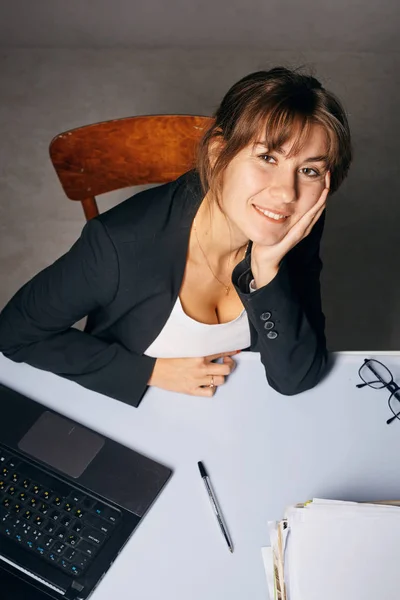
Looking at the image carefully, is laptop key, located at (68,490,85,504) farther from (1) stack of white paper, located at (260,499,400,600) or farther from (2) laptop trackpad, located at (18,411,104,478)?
(1) stack of white paper, located at (260,499,400,600)

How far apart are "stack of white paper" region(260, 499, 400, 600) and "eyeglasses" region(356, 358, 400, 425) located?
238mm

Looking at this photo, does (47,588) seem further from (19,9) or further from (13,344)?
(19,9)

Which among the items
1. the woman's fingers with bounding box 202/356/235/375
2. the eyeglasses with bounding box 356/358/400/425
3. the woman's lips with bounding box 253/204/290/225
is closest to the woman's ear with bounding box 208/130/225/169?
the woman's lips with bounding box 253/204/290/225

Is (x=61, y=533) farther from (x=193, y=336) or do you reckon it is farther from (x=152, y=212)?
(x=152, y=212)

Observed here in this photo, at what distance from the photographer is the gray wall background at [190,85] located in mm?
2424

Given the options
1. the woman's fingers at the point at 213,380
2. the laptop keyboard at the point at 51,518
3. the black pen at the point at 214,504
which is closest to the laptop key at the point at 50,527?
the laptop keyboard at the point at 51,518

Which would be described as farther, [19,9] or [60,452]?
[19,9]

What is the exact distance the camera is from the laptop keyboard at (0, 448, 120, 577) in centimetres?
102

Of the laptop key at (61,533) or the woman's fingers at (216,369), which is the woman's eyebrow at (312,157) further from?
the laptop key at (61,533)

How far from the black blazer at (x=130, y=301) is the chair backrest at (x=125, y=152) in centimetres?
15

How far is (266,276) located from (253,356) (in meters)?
0.15

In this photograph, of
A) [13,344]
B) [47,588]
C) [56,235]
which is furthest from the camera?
[56,235]

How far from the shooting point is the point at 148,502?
3.57 ft

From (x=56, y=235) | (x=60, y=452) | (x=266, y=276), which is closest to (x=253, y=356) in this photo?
(x=266, y=276)
